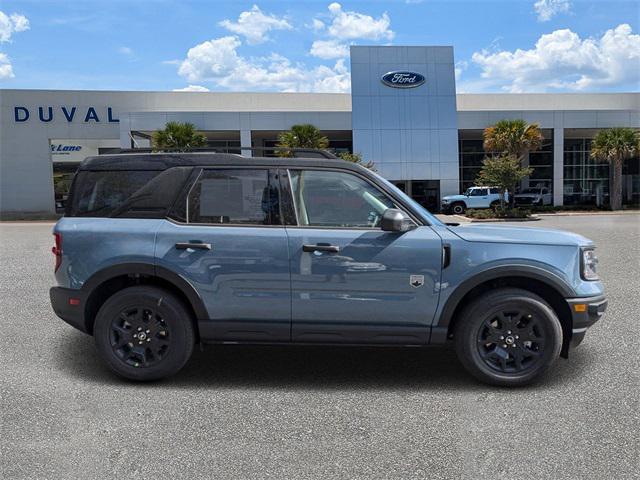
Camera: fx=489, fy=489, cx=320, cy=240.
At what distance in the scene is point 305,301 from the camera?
389 centimetres

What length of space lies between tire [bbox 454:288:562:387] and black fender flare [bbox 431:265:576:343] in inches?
5.3

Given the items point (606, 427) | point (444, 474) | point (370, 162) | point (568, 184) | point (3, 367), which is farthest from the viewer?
point (568, 184)

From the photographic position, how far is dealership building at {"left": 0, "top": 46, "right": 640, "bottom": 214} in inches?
1264

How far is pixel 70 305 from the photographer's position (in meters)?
4.10

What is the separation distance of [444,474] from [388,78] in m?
31.9

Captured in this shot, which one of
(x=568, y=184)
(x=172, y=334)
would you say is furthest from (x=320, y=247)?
(x=568, y=184)

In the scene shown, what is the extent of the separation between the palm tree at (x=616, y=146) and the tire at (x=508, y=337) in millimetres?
33555

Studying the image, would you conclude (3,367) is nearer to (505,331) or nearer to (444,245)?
(444,245)

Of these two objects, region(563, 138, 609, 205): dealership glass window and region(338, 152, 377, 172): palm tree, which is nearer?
region(338, 152, 377, 172): palm tree

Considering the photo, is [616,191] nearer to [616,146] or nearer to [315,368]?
[616,146]

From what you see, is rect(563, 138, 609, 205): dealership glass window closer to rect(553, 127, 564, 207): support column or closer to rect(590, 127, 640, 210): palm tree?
rect(553, 127, 564, 207): support column

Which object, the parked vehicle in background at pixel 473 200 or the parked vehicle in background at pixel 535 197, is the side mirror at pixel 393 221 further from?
the parked vehicle in background at pixel 535 197

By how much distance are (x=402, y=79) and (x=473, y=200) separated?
923cm

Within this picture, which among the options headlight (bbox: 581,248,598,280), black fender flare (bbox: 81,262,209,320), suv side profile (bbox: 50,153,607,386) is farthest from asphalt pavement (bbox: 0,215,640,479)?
headlight (bbox: 581,248,598,280)
